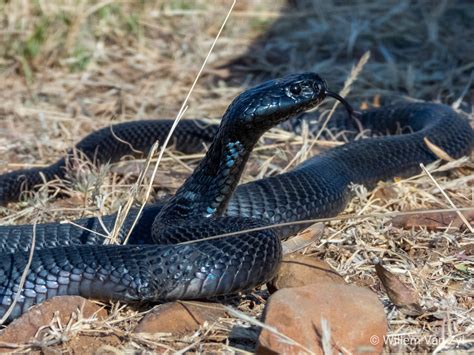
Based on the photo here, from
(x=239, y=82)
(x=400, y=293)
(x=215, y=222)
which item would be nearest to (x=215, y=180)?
(x=215, y=222)

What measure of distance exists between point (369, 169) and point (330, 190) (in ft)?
1.87

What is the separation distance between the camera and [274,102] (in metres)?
4.14

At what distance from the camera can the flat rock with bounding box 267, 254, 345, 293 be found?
3922 millimetres

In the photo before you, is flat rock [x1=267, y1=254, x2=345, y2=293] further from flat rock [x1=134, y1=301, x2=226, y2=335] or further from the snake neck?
the snake neck

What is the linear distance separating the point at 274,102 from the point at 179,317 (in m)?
1.11

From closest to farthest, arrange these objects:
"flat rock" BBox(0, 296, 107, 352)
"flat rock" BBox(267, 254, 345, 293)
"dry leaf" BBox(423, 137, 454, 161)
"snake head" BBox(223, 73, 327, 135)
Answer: "flat rock" BBox(0, 296, 107, 352) → "flat rock" BBox(267, 254, 345, 293) → "snake head" BBox(223, 73, 327, 135) → "dry leaf" BBox(423, 137, 454, 161)

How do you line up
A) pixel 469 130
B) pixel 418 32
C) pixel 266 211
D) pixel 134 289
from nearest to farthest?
pixel 134 289 → pixel 266 211 → pixel 469 130 → pixel 418 32

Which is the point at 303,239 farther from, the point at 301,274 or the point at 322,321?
the point at 322,321

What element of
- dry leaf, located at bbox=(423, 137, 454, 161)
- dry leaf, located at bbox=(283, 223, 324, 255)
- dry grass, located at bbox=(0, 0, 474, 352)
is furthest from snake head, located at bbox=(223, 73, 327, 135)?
dry leaf, located at bbox=(423, 137, 454, 161)

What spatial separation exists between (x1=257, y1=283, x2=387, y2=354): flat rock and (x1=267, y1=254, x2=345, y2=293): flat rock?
0.44 meters

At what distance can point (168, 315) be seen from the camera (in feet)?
12.1

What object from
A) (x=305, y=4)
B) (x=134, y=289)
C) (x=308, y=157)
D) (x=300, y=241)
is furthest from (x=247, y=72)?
(x=134, y=289)

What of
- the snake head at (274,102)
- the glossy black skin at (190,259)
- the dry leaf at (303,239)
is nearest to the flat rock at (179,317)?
the glossy black skin at (190,259)

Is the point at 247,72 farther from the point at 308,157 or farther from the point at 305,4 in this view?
the point at 308,157
